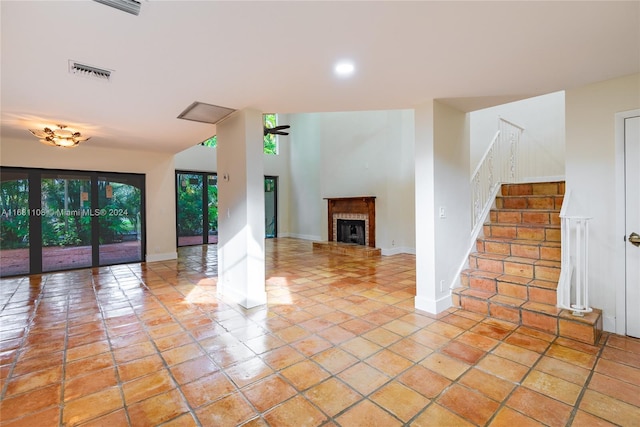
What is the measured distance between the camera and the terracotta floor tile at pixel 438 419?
1.63 meters

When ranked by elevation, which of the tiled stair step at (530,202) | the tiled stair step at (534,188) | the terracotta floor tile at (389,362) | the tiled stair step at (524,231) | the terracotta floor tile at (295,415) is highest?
the tiled stair step at (534,188)

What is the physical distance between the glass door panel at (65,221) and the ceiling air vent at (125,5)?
540cm

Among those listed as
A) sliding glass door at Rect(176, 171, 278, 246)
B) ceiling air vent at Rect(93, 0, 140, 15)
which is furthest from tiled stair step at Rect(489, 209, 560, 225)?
sliding glass door at Rect(176, 171, 278, 246)

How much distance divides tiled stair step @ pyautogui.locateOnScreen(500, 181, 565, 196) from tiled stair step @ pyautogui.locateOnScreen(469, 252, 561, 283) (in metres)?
1.31

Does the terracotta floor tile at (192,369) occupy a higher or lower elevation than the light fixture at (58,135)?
lower

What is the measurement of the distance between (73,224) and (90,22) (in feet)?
17.1

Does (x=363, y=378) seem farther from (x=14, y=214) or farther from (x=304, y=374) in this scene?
(x=14, y=214)

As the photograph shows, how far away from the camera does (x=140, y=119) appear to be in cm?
378

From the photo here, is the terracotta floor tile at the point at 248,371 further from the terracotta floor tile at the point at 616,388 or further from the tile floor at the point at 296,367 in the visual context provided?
the terracotta floor tile at the point at 616,388

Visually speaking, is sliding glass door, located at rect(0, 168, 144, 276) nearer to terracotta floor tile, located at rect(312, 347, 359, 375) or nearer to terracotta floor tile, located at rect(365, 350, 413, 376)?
terracotta floor tile, located at rect(312, 347, 359, 375)

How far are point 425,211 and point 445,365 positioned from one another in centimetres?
164

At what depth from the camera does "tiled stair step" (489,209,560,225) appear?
3.67 m

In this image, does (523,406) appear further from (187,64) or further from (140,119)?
(140,119)

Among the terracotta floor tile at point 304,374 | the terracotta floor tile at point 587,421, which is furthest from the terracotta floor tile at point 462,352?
the terracotta floor tile at point 304,374
